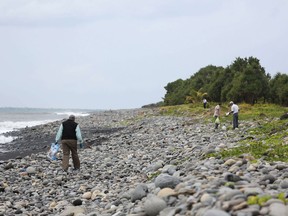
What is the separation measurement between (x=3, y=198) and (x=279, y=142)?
8295 mm

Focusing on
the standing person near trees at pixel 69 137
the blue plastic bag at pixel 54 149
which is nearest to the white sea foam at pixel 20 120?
the blue plastic bag at pixel 54 149

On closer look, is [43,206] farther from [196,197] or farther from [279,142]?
[279,142]

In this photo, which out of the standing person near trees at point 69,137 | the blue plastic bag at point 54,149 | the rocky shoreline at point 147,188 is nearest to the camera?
the rocky shoreline at point 147,188

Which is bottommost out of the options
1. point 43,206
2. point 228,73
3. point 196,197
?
point 43,206

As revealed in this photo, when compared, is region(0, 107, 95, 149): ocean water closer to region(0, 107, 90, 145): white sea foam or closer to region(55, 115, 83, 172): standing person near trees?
region(0, 107, 90, 145): white sea foam

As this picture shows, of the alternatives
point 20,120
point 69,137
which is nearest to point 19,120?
point 20,120

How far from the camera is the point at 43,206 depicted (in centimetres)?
958

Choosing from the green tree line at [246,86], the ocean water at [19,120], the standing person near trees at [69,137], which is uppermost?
the green tree line at [246,86]

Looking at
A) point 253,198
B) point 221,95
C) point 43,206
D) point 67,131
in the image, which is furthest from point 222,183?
point 221,95

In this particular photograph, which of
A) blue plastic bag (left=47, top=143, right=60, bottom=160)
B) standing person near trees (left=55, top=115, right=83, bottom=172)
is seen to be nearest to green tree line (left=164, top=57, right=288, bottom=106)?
blue plastic bag (left=47, top=143, right=60, bottom=160)

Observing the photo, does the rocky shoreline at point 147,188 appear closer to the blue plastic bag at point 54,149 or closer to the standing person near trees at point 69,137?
the blue plastic bag at point 54,149

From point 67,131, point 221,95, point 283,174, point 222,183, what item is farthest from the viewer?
point 221,95

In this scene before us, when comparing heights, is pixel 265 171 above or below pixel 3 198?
above

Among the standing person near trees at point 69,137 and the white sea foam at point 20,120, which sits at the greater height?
the standing person near trees at point 69,137
